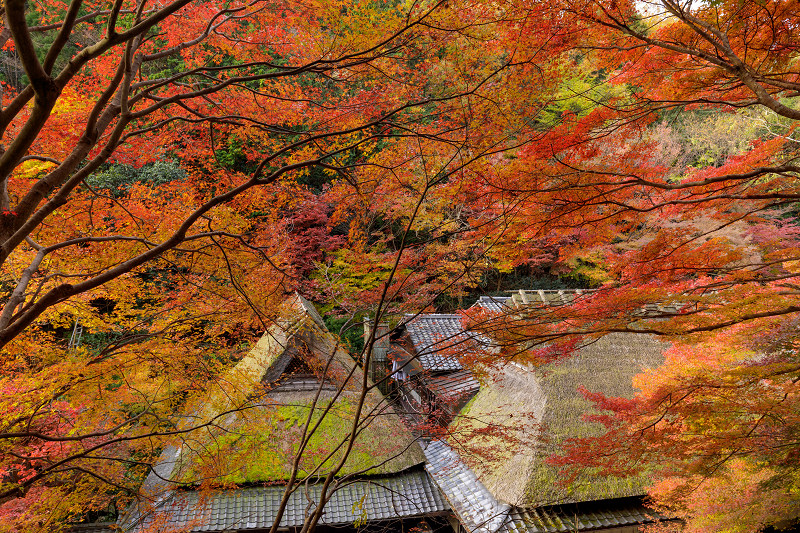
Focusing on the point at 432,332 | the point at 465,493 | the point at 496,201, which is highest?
the point at 496,201

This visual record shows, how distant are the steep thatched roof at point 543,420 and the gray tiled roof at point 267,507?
43.5 inches

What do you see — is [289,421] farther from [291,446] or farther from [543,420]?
[543,420]

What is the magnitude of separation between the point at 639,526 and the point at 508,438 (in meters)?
2.26

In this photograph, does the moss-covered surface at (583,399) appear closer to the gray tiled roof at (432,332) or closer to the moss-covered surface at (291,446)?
the moss-covered surface at (291,446)

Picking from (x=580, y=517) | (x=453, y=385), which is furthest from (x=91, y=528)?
(x=580, y=517)

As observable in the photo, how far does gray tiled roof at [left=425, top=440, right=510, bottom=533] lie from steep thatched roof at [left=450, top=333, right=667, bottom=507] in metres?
0.16

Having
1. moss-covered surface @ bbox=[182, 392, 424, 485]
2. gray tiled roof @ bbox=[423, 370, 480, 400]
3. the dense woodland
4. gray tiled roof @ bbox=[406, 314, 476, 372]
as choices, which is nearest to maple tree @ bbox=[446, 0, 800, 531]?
the dense woodland

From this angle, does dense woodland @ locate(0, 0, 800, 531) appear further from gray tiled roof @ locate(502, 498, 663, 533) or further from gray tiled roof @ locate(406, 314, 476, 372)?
gray tiled roof @ locate(406, 314, 476, 372)

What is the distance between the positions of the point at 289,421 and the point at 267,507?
1404mm

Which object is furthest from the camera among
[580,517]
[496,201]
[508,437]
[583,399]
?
[583,399]

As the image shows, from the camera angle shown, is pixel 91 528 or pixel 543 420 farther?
pixel 91 528

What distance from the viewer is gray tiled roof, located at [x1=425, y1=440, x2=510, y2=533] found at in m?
6.34

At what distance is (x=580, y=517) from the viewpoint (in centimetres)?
651

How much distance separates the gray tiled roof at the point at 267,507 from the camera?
22.0ft
